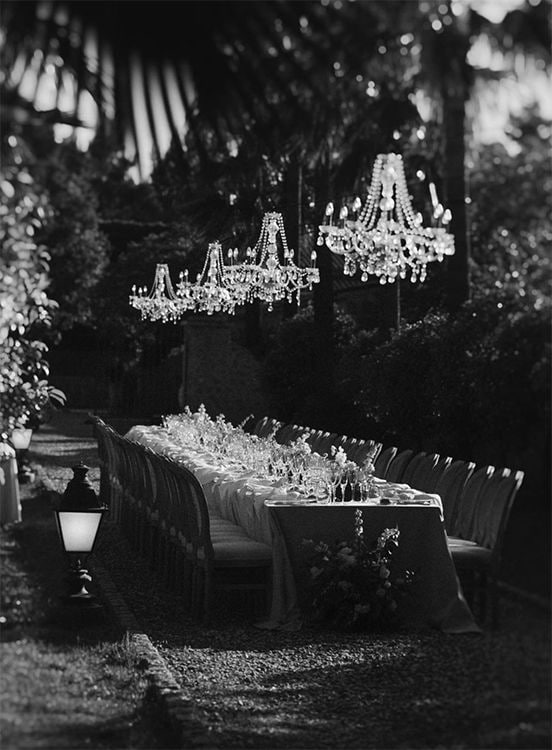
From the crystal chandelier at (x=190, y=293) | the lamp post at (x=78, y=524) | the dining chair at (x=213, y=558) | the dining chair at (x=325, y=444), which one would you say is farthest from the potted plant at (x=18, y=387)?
the dining chair at (x=325, y=444)

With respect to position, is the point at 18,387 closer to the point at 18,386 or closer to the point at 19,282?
the point at 18,386

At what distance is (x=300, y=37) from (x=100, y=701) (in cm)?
A: 276

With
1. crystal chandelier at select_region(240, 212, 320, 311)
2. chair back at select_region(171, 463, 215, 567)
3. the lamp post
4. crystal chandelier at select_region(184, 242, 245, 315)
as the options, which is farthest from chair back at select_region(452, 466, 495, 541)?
crystal chandelier at select_region(184, 242, 245, 315)

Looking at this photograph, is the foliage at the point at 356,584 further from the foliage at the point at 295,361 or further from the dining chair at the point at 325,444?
the foliage at the point at 295,361

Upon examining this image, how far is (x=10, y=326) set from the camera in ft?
20.7

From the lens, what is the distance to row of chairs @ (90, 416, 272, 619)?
8180 millimetres

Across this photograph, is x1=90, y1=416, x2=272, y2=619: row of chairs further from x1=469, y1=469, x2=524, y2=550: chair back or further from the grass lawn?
the grass lawn

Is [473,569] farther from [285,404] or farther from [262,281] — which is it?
[285,404]

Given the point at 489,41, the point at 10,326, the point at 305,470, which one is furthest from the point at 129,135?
the point at 305,470

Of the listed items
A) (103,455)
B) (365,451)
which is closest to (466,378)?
(365,451)

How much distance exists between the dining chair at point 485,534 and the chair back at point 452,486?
183mm

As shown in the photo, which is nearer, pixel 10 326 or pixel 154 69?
pixel 154 69

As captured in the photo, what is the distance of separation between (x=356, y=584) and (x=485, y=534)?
82cm

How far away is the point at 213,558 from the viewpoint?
8195 mm
